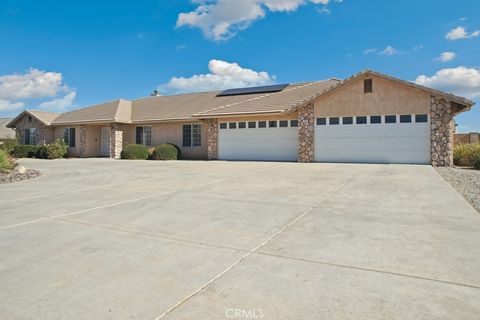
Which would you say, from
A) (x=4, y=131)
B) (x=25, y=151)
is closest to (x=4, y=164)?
(x=25, y=151)

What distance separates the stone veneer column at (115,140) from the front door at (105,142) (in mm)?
2269

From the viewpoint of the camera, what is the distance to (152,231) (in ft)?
16.1

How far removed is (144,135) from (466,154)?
70.5ft

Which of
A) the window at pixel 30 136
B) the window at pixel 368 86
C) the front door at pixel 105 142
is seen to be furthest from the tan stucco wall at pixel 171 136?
the window at pixel 368 86

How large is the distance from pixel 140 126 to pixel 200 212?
69.8ft

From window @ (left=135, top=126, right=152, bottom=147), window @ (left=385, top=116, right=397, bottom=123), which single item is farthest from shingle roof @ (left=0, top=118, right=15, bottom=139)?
window @ (left=385, top=116, right=397, bottom=123)

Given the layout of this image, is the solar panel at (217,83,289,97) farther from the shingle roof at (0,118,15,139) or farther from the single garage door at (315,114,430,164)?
the shingle roof at (0,118,15,139)

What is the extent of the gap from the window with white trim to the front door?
7.84 meters

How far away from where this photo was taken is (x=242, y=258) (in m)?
3.73

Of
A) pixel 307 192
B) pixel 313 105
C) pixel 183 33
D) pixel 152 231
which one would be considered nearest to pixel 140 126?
pixel 183 33

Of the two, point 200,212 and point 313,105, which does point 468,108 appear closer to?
point 313,105

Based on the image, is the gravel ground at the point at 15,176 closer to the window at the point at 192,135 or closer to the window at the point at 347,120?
the window at the point at 192,135

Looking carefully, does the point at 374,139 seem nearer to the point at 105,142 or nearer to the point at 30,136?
the point at 105,142

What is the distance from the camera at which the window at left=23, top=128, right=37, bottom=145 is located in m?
29.4
